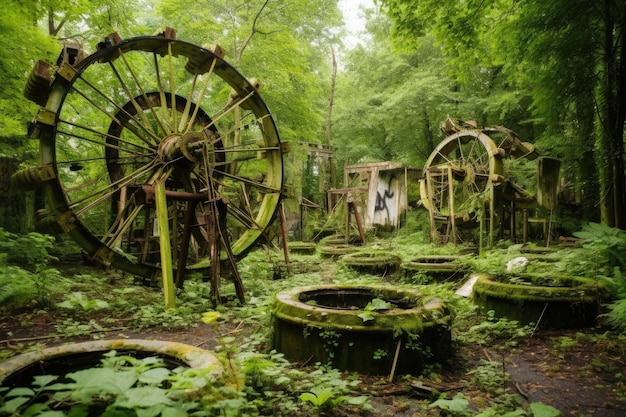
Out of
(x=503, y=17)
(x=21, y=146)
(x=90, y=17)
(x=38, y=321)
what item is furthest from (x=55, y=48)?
(x=503, y=17)

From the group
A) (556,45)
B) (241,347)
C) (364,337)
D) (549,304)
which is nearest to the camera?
(364,337)

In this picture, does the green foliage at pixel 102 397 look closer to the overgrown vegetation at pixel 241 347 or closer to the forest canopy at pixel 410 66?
the overgrown vegetation at pixel 241 347

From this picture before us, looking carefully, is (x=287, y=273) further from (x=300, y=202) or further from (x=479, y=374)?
(x=300, y=202)

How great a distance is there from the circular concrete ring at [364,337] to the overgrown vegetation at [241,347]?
0.12m

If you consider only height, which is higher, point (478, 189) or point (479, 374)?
point (478, 189)

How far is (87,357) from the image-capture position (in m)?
2.74

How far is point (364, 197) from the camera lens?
19.6 meters

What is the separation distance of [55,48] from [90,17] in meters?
2.39

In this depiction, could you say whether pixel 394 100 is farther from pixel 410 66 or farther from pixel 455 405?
pixel 455 405

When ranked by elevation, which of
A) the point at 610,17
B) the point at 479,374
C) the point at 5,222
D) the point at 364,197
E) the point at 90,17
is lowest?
the point at 479,374

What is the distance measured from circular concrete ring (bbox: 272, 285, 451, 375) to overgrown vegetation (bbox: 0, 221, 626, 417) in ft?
0.39

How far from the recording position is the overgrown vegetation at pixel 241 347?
A: 5.89 feet

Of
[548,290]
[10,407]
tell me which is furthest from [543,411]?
[548,290]

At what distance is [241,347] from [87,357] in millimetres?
1798
